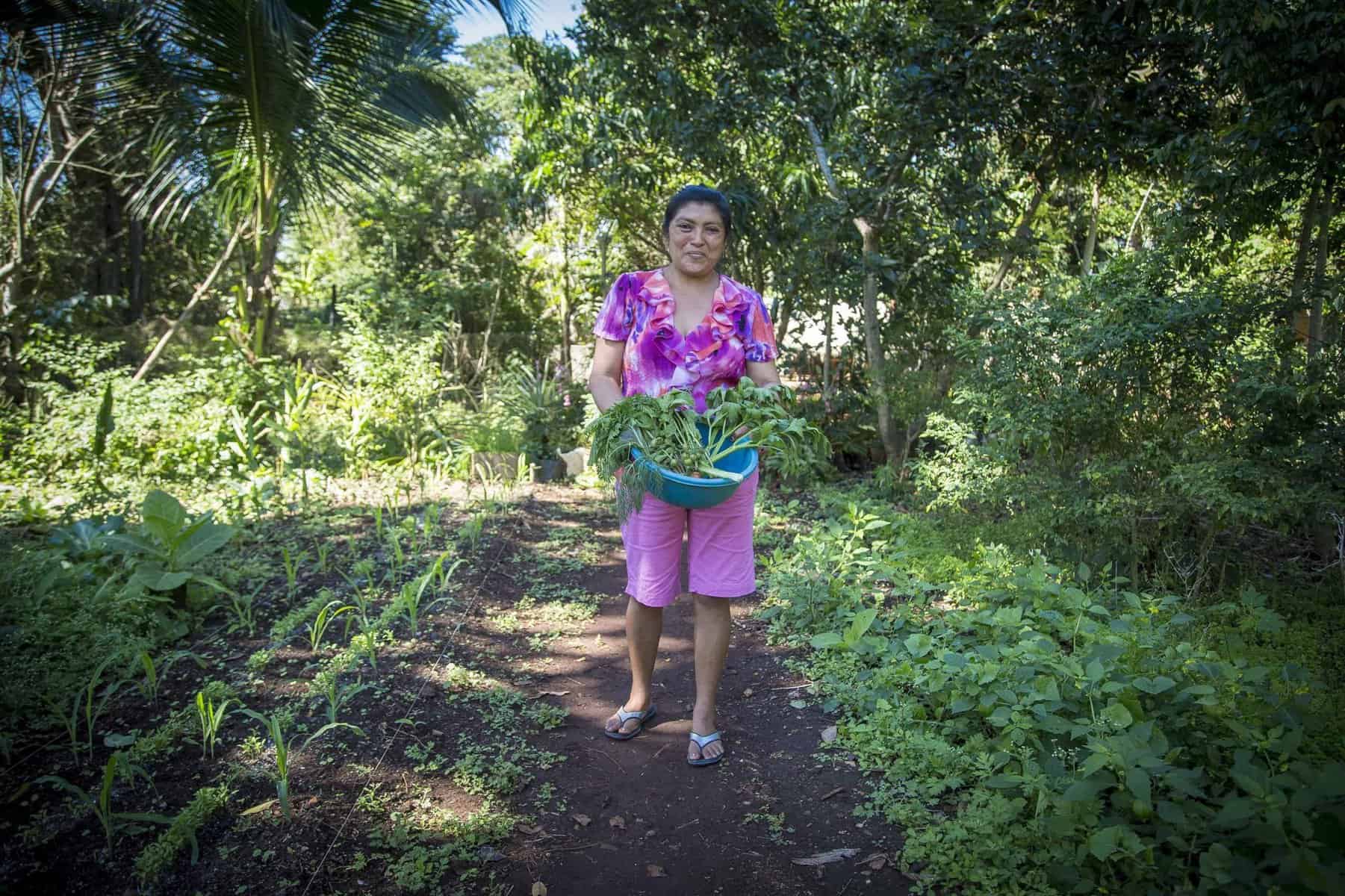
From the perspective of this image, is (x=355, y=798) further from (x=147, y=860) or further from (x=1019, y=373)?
(x=1019, y=373)

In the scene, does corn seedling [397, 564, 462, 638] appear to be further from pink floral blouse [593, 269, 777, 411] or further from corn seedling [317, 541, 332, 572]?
pink floral blouse [593, 269, 777, 411]

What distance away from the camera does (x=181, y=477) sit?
5598 millimetres

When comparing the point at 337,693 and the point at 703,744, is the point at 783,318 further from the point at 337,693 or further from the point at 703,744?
the point at 337,693

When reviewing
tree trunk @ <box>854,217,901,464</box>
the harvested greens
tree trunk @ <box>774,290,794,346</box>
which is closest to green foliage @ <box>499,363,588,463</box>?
tree trunk @ <box>774,290,794,346</box>

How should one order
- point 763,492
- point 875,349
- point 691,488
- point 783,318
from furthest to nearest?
point 783,318, point 875,349, point 763,492, point 691,488

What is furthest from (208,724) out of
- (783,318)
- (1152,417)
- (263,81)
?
(783,318)

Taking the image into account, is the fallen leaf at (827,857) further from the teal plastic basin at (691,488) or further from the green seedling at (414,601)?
the green seedling at (414,601)

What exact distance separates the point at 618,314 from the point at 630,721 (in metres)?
1.35

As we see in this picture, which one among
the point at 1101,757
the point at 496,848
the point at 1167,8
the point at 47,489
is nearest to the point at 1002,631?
the point at 1101,757

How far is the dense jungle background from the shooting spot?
206 cm

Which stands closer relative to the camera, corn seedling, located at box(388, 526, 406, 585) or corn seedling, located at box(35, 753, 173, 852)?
corn seedling, located at box(35, 753, 173, 852)

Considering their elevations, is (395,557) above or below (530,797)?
above

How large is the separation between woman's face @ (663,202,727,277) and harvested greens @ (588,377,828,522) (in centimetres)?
40

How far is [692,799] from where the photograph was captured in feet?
7.77
